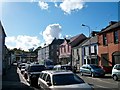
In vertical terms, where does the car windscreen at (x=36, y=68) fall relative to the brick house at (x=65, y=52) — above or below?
below

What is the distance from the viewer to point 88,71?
33719mm

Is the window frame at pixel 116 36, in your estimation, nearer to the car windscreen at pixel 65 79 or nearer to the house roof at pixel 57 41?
the car windscreen at pixel 65 79

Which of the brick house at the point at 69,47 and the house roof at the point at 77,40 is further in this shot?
the house roof at the point at 77,40

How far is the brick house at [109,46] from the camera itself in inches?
1492

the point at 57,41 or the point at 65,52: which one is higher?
the point at 57,41

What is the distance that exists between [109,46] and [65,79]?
1135 inches

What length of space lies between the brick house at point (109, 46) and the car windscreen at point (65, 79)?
26.2 meters

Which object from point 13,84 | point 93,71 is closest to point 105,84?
point 13,84

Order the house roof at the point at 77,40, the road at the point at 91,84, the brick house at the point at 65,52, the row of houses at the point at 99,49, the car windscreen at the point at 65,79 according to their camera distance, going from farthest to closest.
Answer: the brick house at the point at 65,52
the house roof at the point at 77,40
the row of houses at the point at 99,49
the road at the point at 91,84
the car windscreen at the point at 65,79

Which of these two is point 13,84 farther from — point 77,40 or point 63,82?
point 77,40

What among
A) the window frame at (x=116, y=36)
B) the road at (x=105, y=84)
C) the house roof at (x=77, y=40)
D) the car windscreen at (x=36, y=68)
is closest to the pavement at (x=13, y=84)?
the car windscreen at (x=36, y=68)

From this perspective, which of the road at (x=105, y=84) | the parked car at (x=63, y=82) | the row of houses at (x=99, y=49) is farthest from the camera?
the row of houses at (x=99, y=49)

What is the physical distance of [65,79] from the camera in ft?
40.2

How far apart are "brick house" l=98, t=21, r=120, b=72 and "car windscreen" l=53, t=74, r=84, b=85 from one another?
26191 millimetres
